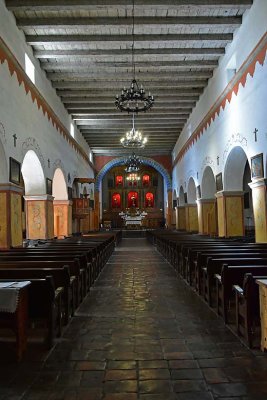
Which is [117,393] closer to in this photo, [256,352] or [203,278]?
[256,352]

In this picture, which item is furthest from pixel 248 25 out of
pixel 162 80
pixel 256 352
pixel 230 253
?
pixel 256 352

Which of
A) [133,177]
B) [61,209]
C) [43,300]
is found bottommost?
[43,300]

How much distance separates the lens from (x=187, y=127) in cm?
2066

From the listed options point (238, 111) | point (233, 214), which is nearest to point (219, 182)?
point (233, 214)

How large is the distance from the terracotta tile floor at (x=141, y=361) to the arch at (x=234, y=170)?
790 cm

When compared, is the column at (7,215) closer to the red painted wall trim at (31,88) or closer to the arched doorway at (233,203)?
the red painted wall trim at (31,88)

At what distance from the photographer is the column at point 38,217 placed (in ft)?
43.8

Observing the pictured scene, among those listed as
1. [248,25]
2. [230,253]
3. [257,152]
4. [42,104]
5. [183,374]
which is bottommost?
[183,374]

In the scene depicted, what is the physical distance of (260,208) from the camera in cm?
994

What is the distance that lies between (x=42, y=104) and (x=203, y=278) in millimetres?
9397

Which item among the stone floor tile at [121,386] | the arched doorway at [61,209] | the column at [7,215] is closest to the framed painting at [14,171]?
Answer: the column at [7,215]

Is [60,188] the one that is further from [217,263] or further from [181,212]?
[217,263]

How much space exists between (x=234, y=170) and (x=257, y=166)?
11.3 feet

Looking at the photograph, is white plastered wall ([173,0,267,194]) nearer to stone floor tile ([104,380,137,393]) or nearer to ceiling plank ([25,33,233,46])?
ceiling plank ([25,33,233,46])
